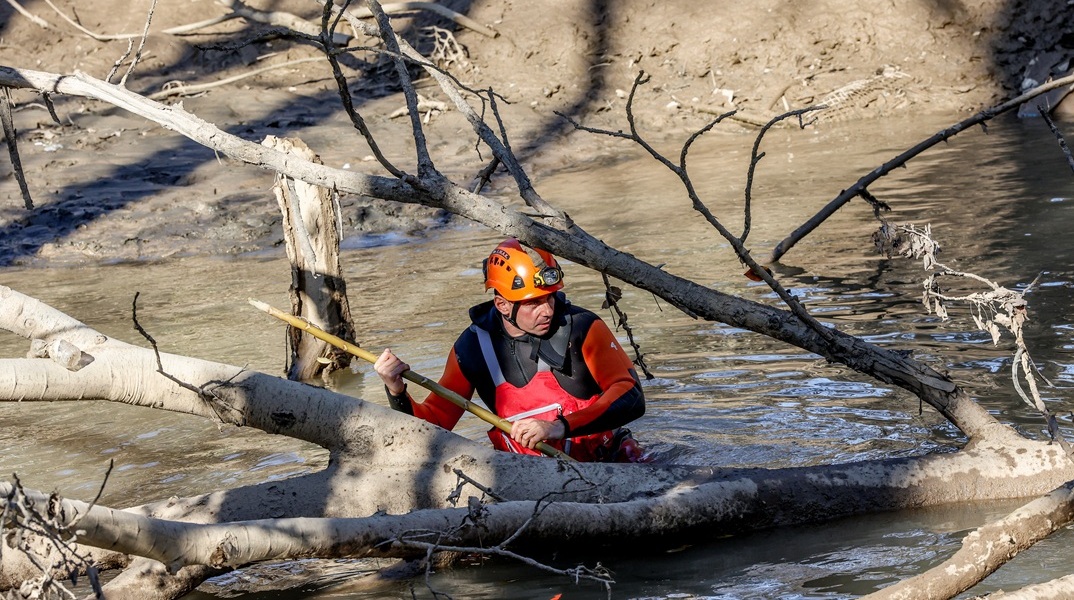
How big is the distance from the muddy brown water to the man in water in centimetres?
81

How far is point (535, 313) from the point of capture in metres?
5.69

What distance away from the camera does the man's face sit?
569cm

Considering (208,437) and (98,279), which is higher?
(98,279)

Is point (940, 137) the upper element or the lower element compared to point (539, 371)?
upper

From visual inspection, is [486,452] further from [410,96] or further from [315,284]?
[315,284]

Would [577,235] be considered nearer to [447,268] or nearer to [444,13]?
[447,268]

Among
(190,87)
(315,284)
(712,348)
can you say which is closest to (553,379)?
(712,348)

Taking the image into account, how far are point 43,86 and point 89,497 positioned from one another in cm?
229

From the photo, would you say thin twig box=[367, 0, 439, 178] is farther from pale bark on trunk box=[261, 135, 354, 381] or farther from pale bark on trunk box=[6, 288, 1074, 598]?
pale bark on trunk box=[261, 135, 354, 381]

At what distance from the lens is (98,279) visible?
40.8 ft

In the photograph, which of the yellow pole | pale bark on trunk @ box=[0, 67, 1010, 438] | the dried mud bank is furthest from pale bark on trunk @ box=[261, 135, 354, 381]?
the dried mud bank

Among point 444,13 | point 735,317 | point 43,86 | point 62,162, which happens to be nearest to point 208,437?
point 43,86

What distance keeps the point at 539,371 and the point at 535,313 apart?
33cm

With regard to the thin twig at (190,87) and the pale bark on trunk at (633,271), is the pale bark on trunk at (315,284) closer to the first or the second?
the pale bark on trunk at (633,271)
